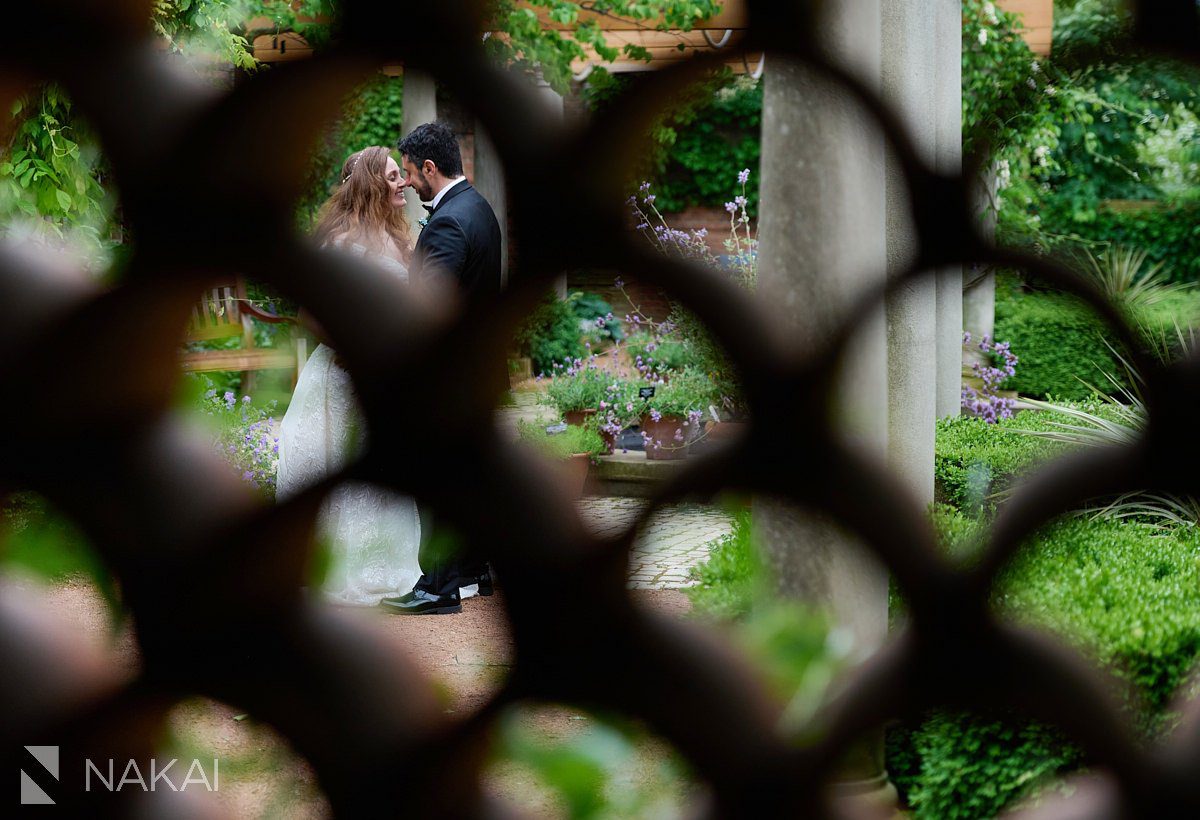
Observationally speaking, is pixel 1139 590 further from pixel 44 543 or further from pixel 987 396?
pixel 987 396

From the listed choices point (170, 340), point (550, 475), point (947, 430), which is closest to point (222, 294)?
point (170, 340)

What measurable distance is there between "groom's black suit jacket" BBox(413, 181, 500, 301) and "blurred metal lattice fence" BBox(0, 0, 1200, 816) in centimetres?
2

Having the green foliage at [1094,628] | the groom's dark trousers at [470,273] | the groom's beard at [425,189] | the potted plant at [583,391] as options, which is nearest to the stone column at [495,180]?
the groom's dark trousers at [470,273]

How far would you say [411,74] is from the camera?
17.1 inches

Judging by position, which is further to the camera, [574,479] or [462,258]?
[462,258]

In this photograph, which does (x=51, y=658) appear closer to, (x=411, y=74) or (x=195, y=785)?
(x=195, y=785)

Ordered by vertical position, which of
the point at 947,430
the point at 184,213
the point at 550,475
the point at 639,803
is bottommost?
the point at 947,430

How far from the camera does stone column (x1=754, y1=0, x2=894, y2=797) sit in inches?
16.1

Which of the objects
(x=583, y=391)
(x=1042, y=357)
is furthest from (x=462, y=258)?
(x=1042, y=357)

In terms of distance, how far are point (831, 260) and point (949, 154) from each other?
0.06 metres

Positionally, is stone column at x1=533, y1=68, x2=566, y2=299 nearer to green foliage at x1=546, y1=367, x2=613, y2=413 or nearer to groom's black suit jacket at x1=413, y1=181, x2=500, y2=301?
groom's black suit jacket at x1=413, y1=181, x2=500, y2=301

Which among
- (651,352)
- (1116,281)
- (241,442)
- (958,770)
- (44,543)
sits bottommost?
(651,352)

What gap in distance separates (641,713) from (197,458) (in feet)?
0.68

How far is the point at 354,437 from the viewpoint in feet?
1.43
